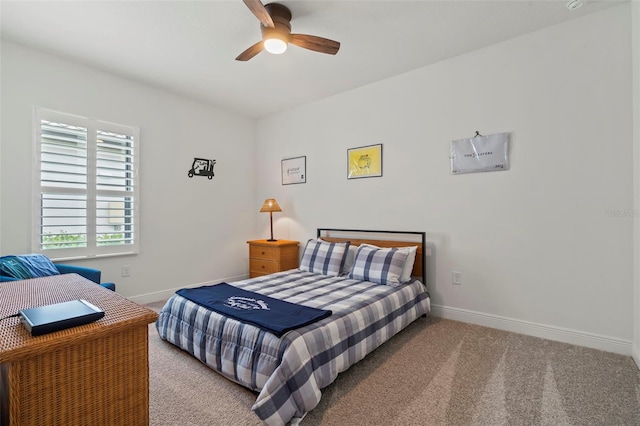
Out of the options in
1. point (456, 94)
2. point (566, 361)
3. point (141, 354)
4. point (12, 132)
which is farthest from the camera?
point (456, 94)

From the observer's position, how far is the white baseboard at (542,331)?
93.7 inches

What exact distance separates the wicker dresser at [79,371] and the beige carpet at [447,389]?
2.66 ft

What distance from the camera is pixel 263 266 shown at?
4.31 meters

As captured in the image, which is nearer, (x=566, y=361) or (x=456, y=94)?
(x=566, y=361)

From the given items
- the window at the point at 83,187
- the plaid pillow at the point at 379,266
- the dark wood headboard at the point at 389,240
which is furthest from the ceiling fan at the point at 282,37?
the window at the point at 83,187

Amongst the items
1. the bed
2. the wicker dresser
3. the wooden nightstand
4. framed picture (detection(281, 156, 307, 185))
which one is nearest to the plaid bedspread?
the bed

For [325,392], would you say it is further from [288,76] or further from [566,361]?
[288,76]

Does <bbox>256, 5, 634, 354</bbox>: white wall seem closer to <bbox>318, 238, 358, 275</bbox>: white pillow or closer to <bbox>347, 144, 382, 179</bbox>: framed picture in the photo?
<bbox>347, 144, 382, 179</bbox>: framed picture

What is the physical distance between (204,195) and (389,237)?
8.66 feet

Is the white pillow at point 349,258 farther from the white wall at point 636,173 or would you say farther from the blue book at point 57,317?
the blue book at point 57,317

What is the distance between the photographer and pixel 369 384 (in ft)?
6.58

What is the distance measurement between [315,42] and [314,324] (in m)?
2.10

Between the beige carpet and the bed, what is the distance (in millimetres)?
125

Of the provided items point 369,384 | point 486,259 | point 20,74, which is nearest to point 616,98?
point 486,259
